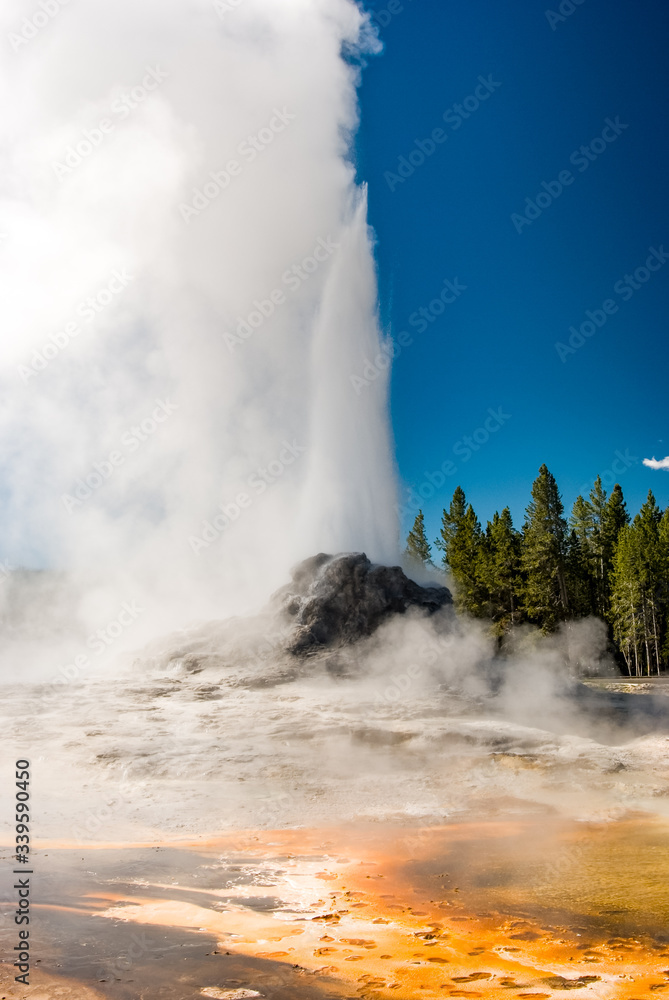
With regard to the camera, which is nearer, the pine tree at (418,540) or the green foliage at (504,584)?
the green foliage at (504,584)

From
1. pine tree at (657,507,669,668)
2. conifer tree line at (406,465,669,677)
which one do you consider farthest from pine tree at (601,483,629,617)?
pine tree at (657,507,669,668)

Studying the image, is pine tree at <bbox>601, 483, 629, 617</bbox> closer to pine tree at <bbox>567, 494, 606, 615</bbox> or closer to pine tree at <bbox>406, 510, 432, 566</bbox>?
pine tree at <bbox>567, 494, 606, 615</bbox>

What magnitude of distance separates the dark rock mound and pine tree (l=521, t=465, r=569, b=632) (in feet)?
53.3

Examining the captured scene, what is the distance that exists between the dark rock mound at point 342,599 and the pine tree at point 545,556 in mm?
16253

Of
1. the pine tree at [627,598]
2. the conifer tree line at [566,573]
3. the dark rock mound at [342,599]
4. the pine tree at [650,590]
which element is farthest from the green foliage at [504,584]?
the dark rock mound at [342,599]

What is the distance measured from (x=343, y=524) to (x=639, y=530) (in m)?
20.7

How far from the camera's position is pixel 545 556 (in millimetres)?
31531

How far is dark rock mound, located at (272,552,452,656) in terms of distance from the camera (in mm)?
14797

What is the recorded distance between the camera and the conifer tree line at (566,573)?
3000 centimetres

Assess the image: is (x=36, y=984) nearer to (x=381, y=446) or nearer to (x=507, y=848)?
(x=507, y=848)

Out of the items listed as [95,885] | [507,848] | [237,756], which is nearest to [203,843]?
[95,885]

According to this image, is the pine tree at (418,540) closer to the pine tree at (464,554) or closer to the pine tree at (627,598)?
the pine tree at (464,554)

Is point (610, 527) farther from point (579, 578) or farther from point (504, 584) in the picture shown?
point (504, 584)

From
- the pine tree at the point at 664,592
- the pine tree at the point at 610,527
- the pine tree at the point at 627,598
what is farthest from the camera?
the pine tree at the point at 610,527
